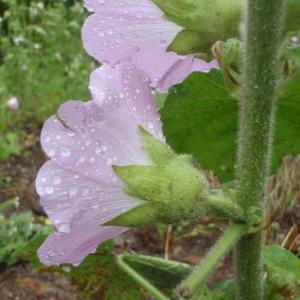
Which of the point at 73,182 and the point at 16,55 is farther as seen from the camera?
the point at 16,55

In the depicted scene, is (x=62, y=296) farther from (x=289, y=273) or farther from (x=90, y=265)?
(x=289, y=273)

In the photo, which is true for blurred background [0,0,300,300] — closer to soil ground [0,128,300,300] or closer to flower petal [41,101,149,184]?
soil ground [0,128,300,300]

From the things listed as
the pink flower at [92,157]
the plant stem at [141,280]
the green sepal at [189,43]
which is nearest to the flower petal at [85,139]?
the pink flower at [92,157]

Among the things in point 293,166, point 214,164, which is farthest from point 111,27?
point 293,166

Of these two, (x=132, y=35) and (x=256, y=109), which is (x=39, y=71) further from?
(x=256, y=109)

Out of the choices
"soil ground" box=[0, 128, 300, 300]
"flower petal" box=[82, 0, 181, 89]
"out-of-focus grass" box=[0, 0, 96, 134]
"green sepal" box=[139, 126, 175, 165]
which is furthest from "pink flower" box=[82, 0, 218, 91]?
"out-of-focus grass" box=[0, 0, 96, 134]

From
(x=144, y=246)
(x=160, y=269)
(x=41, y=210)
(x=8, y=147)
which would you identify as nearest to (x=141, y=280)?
(x=160, y=269)
